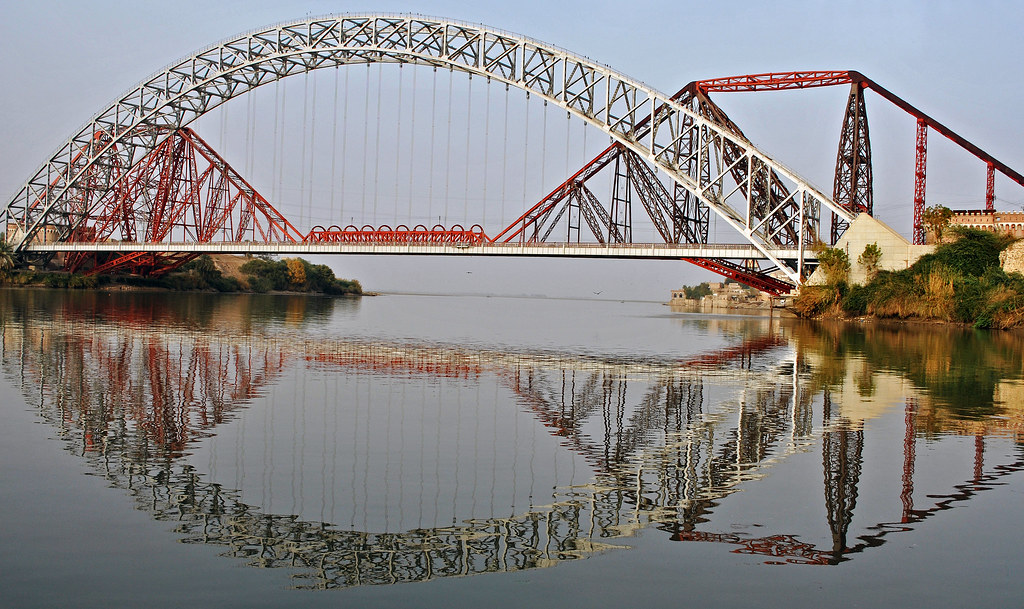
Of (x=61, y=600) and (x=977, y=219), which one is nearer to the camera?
(x=61, y=600)

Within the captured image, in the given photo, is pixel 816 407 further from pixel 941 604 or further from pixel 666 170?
pixel 666 170

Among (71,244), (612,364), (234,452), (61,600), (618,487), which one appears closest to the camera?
(61,600)

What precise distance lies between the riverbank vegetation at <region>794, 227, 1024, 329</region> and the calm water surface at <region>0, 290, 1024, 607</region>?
29.5m

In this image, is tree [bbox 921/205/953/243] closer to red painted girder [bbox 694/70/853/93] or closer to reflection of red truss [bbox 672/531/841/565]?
red painted girder [bbox 694/70/853/93]

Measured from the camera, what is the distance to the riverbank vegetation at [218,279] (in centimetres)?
8194

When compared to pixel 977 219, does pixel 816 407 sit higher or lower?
lower

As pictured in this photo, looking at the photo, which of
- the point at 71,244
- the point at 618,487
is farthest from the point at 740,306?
the point at 618,487

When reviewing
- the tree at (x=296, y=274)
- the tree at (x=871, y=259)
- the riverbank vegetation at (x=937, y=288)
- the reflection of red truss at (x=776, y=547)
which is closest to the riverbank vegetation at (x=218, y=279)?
the tree at (x=296, y=274)

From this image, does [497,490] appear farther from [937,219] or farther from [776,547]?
[937,219]

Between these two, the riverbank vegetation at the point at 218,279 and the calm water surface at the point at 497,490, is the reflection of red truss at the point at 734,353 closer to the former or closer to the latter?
the calm water surface at the point at 497,490

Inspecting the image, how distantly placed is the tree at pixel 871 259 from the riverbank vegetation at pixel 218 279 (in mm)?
64726

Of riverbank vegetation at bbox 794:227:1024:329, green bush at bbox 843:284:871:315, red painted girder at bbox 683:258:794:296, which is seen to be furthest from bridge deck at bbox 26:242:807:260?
green bush at bbox 843:284:871:315

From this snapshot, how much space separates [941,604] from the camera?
239 inches

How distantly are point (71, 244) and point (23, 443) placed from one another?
8130 centimetres
